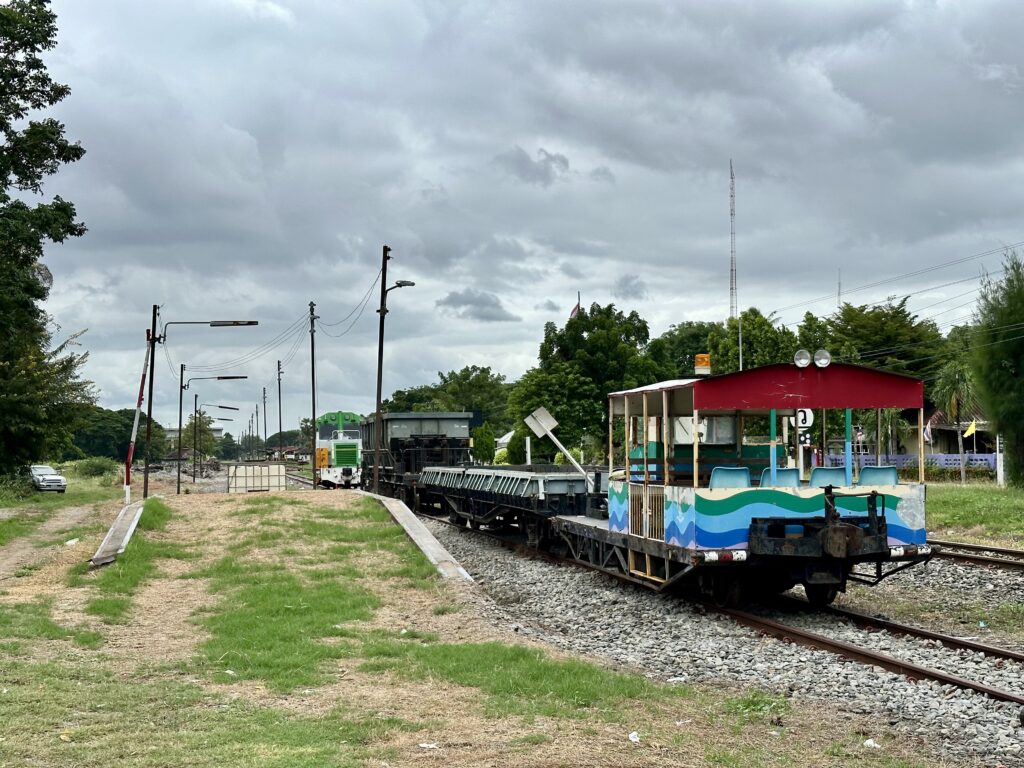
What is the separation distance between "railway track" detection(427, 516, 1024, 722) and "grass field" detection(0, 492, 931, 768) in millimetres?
1500

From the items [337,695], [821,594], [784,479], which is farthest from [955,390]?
[337,695]

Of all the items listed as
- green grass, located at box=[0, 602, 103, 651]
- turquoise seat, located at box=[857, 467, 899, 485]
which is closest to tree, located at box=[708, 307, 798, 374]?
turquoise seat, located at box=[857, 467, 899, 485]

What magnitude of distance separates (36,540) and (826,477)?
17.6 m

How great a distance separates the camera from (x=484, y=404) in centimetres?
9681

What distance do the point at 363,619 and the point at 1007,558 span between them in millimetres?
10774

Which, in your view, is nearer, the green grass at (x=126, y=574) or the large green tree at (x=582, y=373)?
the green grass at (x=126, y=574)

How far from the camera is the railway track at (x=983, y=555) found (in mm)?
15719

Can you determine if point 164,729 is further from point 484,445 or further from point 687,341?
point 687,341

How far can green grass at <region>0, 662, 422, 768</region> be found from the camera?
6211 mm

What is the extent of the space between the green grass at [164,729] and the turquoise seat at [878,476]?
718 centimetres

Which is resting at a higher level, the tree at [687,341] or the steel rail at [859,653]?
the tree at [687,341]

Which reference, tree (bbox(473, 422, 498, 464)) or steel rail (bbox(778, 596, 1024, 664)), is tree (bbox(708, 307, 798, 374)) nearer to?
tree (bbox(473, 422, 498, 464))

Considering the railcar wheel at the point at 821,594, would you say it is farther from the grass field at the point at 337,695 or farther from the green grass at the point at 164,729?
the green grass at the point at 164,729

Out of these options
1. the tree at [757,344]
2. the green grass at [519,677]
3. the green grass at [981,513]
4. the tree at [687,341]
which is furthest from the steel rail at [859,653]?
the tree at [687,341]
